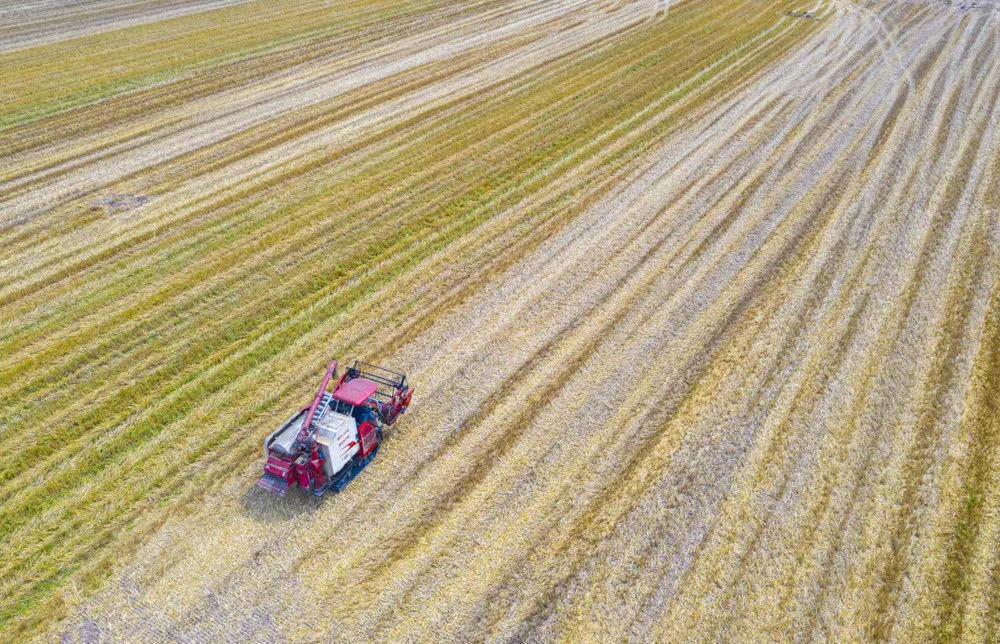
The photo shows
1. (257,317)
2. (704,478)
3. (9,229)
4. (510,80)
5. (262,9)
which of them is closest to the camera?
(704,478)

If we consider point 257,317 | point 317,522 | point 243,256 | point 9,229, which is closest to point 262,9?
point 9,229

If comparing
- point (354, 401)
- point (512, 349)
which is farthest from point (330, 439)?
point (512, 349)

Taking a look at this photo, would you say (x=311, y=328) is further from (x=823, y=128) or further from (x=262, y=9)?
(x=262, y=9)

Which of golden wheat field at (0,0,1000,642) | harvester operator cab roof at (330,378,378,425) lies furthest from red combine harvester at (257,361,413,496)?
golden wheat field at (0,0,1000,642)

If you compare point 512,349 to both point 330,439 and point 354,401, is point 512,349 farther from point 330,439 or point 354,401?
point 330,439

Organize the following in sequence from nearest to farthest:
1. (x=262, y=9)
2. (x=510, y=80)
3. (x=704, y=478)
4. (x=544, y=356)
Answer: (x=704, y=478)
(x=544, y=356)
(x=510, y=80)
(x=262, y=9)

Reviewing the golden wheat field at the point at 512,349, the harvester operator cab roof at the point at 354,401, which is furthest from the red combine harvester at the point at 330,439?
the golden wheat field at the point at 512,349
